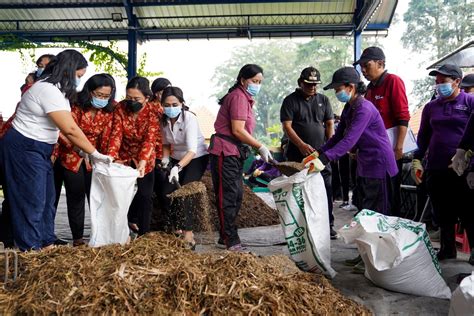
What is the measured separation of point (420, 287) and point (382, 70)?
187cm

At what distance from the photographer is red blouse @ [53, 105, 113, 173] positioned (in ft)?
14.8

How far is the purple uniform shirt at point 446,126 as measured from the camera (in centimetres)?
421

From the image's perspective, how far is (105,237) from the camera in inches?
155

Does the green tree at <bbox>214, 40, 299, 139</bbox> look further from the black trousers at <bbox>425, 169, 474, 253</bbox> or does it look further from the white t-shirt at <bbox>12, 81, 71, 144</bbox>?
the white t-shirt at <bbox>12, 81, 71, 144</bbox>

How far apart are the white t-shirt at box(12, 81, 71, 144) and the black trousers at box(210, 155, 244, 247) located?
1.38 meters

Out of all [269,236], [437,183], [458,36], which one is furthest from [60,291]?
[458,36]

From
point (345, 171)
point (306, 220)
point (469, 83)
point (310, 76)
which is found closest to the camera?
point (306, 220)

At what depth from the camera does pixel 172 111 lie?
472 cm

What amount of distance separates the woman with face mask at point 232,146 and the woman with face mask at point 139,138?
531 millimetres

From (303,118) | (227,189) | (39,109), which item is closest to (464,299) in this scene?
(227,189)

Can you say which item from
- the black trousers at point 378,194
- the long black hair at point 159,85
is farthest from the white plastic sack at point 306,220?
the long black hair at point 159,85

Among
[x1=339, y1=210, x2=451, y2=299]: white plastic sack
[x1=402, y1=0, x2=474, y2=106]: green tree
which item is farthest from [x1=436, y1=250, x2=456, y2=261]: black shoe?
[x1=402, y1=0, x2=474, y2=106]: green tree

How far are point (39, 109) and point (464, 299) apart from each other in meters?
2.76

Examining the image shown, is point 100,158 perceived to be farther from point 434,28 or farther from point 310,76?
point 434,28
